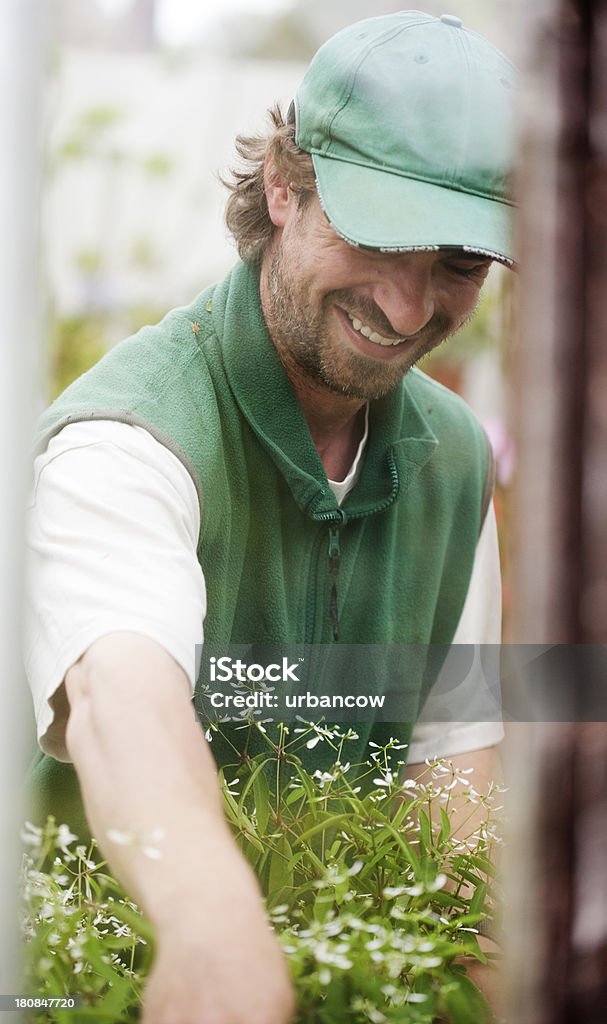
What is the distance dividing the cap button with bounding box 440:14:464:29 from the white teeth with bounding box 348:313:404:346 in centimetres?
Result: 31

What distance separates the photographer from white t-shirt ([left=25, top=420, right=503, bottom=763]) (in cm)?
95

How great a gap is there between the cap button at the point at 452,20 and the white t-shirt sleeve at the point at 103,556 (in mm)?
518

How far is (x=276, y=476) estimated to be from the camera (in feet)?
3.79

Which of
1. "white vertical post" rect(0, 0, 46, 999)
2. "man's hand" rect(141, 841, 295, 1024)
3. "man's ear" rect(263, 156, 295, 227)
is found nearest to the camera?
"man's hand" rect(141, 841, 295, 1024)

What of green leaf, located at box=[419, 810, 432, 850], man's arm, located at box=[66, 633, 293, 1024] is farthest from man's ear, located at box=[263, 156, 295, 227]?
green leaf, located at box=[419, 810, 432, 850]

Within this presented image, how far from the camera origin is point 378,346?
1159 millimetres

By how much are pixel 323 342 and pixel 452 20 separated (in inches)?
14.0

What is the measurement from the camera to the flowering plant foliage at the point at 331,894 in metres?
0.94

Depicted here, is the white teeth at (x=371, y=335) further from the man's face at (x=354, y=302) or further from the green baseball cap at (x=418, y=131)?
the green baseball cap at (x=418, y=131)

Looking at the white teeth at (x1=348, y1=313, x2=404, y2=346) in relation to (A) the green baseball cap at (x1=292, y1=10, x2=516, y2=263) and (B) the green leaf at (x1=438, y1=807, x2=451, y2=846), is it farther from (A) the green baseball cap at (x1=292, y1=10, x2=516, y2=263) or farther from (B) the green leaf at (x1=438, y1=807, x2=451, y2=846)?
(B) the green leaf at (x1=438, y1=807, x2=451, y2=846)

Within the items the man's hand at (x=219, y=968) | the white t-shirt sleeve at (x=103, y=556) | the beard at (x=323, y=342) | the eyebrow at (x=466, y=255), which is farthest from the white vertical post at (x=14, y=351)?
the eyebrow at (x=466, y=255)

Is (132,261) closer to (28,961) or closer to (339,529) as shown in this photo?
(339,529)

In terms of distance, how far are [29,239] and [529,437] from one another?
0.48 metres

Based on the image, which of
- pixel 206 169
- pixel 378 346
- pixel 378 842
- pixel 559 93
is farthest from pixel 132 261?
pixel 378 842
